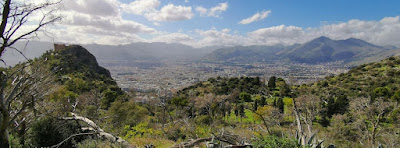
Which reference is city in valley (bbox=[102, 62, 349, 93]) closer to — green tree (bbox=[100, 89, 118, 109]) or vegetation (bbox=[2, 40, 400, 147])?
vegetation (bbox=[2, 40, 400, 147])

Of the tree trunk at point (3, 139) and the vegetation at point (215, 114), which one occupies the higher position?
the tree trunk at point (3, 139)

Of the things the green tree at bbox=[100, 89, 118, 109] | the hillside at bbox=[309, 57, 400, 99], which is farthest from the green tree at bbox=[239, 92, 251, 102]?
the green tree at bbox=[100, 89, 118, 109]

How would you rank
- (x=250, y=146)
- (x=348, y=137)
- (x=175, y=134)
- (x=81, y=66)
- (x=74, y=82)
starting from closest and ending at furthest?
(x=250, y=146), (x=175, y=134), (x=348, y=137), (x=74, y=82), (x=81, y=66)

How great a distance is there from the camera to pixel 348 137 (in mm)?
16281

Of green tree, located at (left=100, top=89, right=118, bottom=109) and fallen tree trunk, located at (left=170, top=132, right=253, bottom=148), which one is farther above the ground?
fallen tree trunk, located at (left=170, top=132, right=253, bottom=148)

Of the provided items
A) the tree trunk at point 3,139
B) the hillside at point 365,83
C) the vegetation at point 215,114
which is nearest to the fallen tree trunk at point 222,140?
the vegetation at point 215,114

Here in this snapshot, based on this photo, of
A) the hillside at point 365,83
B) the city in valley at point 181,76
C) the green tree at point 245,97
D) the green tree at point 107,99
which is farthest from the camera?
the city in valley at point 181,76

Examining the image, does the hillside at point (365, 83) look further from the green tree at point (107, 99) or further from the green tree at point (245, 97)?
the green tree at point (107, 99)

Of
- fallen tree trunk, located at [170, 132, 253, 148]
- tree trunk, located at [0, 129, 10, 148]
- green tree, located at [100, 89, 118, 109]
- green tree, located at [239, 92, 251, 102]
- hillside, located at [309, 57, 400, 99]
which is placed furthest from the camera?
green tree, located at [239, 92, 251, 102]

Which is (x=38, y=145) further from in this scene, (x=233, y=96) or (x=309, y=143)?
(x=233, y=96)

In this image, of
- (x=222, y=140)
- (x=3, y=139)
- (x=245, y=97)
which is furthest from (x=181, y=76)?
(x=222, y=140)

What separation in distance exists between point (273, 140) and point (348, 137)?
19.1 m

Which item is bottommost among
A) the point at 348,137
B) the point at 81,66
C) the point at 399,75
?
the point at 348,137

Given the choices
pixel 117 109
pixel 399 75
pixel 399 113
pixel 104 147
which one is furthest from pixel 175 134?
pixel 399 75
